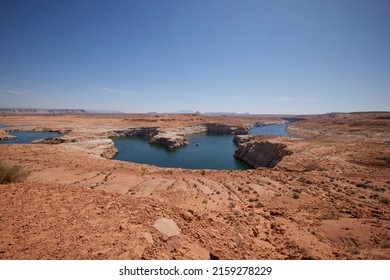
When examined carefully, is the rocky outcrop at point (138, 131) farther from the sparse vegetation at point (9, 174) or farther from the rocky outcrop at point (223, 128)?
the sparse vegetation at point (9, 174)

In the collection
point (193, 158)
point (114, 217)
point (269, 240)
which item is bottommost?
point (193, 158)

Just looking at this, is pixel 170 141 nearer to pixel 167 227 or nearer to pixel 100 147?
pixel 100 147

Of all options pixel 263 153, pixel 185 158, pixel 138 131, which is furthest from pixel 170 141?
pixel 138 131

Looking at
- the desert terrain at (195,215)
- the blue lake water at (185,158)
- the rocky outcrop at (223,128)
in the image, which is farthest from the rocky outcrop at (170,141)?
the desert terrain at (195,215)

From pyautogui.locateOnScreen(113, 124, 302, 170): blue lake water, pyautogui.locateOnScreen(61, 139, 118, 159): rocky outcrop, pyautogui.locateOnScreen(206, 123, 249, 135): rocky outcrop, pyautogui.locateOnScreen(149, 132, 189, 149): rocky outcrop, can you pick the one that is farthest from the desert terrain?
pyautogui.locateOnScreen(206, 123, 249, 135): rocky outcrop

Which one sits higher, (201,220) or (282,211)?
(201,220)
